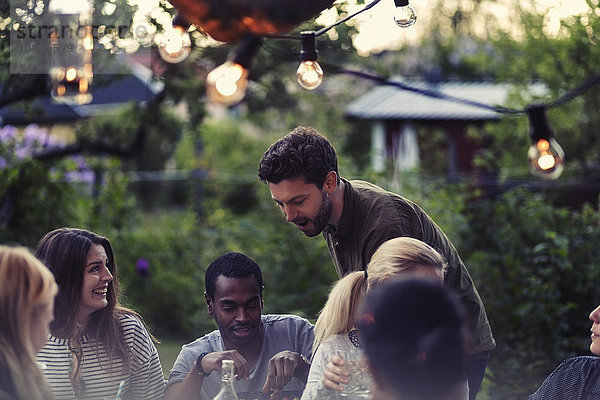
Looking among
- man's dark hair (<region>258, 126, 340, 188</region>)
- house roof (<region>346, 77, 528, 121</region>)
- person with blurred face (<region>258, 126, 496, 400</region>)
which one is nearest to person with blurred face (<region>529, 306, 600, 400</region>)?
person with blurred face (<region>258, 126, 496, 400</region>)

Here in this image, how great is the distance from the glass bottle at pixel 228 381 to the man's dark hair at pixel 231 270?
524 mm

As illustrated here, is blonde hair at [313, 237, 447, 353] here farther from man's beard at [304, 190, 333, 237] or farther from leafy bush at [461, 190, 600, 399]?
leafy bush at [461, 190, 600, 399]

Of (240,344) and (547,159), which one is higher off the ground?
(547,159)

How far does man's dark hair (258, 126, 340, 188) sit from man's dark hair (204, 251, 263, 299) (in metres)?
0.44

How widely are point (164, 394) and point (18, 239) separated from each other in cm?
325

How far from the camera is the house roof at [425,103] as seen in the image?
43.0ft

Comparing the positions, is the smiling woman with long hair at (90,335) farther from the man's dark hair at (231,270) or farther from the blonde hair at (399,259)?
the blonde hair at (399,259)

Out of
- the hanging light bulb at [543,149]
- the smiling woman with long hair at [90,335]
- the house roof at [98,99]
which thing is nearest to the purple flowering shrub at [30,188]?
the house roof at [98,99]

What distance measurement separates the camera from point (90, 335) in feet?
10.3

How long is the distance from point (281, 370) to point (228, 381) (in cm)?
26

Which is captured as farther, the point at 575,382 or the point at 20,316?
the point at 575,382

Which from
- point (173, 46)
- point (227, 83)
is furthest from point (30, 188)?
point (227, 83)

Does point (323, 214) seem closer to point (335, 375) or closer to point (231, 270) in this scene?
point (231, 270)

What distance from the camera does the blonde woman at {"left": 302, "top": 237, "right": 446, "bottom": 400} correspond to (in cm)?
265
